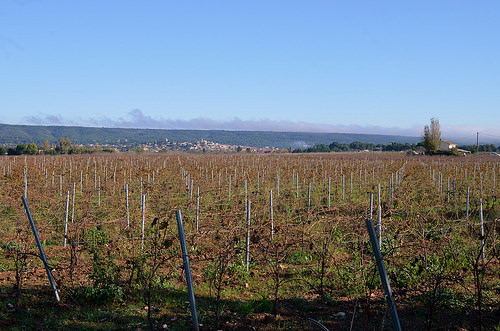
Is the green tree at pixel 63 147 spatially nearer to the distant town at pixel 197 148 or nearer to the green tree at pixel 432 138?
the distant town at pixel 197 148

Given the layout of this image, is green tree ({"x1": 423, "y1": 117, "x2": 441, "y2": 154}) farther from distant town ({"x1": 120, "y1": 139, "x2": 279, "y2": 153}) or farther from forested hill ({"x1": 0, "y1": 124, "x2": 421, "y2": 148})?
forested hill ({"x1": 0, "y1": 124, "x2": 421, "y2": 148})

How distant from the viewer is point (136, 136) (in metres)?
176

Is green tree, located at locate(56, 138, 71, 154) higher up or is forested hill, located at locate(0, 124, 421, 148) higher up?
forested hill, located at locate(0, 124, 421, 148)

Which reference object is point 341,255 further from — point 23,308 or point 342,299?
point 23,308

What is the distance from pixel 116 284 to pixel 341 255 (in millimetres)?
4169

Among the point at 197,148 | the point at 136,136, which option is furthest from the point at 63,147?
the point at 136,136

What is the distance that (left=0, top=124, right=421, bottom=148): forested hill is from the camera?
148 meters

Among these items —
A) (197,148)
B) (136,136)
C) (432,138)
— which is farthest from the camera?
(136,136)

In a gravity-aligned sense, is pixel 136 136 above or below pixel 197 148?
above

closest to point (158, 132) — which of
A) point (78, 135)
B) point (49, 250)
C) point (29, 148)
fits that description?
point (78, 135)

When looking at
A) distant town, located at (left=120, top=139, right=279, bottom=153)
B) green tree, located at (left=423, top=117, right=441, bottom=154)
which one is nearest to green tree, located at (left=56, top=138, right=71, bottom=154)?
distant town, located at (left=120, top=139, right=279, bottom=153)

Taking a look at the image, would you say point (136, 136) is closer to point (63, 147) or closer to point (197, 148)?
point (197, 148)

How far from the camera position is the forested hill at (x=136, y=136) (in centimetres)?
14788

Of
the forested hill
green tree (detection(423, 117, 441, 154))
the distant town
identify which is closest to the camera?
green tree (detection(423, 117, 441, 154))
